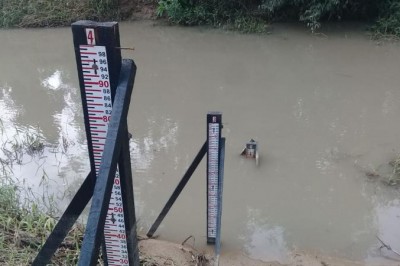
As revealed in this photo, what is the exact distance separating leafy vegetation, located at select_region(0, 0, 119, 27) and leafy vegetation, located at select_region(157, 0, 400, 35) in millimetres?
1086

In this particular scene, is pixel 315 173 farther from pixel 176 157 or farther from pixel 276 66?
pixel 276 66

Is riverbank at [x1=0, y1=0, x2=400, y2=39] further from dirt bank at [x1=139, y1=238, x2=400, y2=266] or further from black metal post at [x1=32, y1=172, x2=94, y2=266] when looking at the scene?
black metal post at [x1=32, y1=172, x2=94, y2=266]

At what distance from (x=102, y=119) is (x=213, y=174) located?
1.45 m

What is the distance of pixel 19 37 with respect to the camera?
791cm

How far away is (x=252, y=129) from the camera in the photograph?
460cm

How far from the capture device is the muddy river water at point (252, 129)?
130 inches

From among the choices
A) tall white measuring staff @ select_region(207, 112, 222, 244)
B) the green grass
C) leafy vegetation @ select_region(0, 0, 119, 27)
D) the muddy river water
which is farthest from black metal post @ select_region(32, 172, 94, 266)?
leafy vegetation @ select_region(0, 0, 119, 27)

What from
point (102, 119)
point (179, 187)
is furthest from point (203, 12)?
point (102, 119)

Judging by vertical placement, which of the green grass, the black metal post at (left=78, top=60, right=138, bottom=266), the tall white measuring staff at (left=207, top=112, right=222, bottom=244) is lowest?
the green grass

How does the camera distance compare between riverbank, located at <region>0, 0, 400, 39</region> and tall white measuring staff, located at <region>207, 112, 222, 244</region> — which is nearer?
tall white measuring staff, located at <region>207, 112, 222, 244</region>

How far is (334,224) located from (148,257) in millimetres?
1460

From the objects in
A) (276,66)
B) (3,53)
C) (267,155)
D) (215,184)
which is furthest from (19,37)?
(215,184)

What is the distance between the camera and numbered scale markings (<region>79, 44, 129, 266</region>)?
4.07 ft

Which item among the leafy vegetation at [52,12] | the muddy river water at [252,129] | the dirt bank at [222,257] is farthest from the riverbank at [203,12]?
the dirt bank at [222,257]
